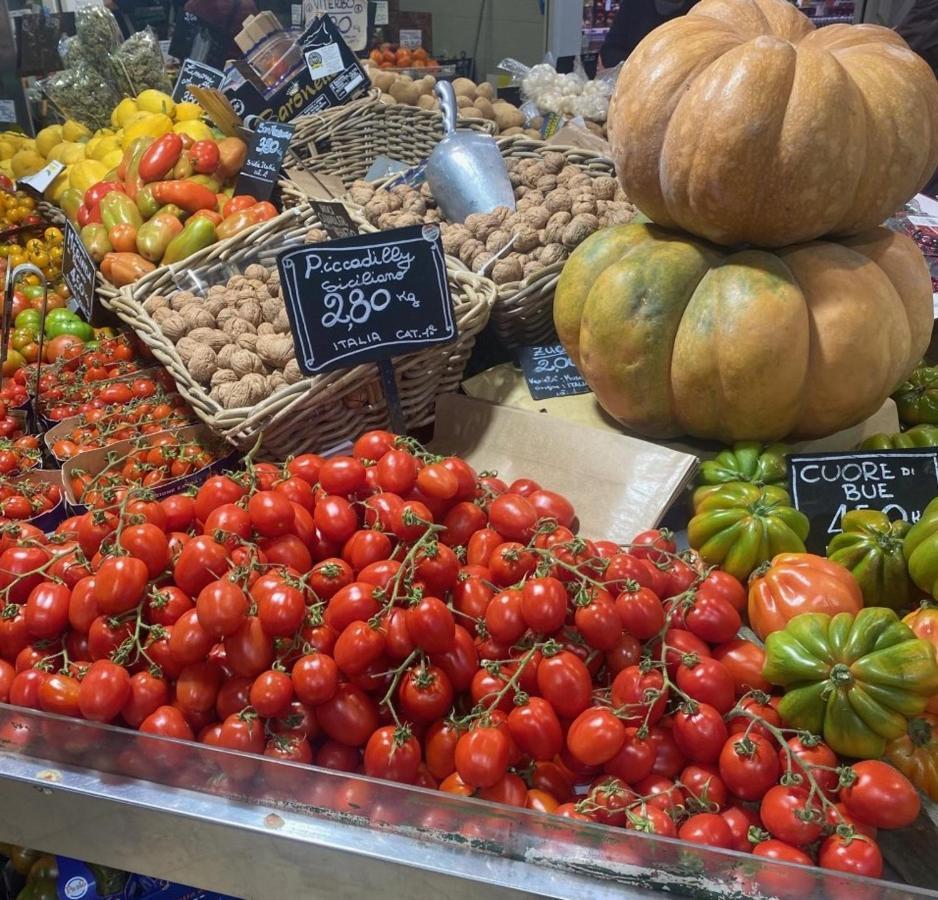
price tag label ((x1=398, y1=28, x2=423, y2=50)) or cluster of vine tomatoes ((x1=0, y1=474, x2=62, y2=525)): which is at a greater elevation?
cluster of vine tomatoes ((x1=0, y1=474, x2=62, y2=525))

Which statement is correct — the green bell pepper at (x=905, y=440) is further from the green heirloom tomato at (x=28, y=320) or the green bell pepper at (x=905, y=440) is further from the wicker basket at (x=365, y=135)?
the green heirloom tomato at (x=28, y=320)

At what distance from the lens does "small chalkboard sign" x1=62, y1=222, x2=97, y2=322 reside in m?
2.58

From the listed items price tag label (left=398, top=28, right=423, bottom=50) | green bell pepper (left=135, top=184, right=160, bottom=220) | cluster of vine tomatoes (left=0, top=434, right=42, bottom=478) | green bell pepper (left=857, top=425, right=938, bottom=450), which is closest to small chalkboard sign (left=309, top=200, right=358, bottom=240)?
green bell pepper (left=135, top=184, right=160, bottom=220)

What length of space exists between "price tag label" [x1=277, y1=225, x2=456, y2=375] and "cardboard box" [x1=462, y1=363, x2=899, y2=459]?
36cm

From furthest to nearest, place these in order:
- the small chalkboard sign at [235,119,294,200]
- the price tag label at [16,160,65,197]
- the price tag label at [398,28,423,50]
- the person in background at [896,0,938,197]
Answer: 1. the price tag label at [398,28,423,50]
2. the person in background at [896,0,938,197]
3. the price tag label at [16,160,65,197]
4. the small chalkboard sign at [235,119,294,200]

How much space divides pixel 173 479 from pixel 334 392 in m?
0.40

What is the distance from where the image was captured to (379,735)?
1.13 m

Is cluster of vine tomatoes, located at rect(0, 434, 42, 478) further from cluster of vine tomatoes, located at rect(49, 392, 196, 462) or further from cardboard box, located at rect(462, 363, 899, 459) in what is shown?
cardboard box, located at rect(462, 363, 899, 459)

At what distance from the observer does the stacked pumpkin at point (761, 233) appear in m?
1.65

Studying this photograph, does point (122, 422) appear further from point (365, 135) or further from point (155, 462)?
point (365, 135)

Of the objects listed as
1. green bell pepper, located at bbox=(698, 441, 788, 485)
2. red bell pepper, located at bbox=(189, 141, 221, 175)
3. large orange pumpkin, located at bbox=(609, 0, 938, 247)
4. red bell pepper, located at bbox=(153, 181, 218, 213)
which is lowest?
green bell pepper, located at bbox=(698, 441, 788, 485)

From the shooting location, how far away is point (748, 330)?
1.71 metres

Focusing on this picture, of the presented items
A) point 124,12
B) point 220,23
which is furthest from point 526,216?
point 124,12

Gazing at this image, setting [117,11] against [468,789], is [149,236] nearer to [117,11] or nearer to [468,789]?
[468,789]
